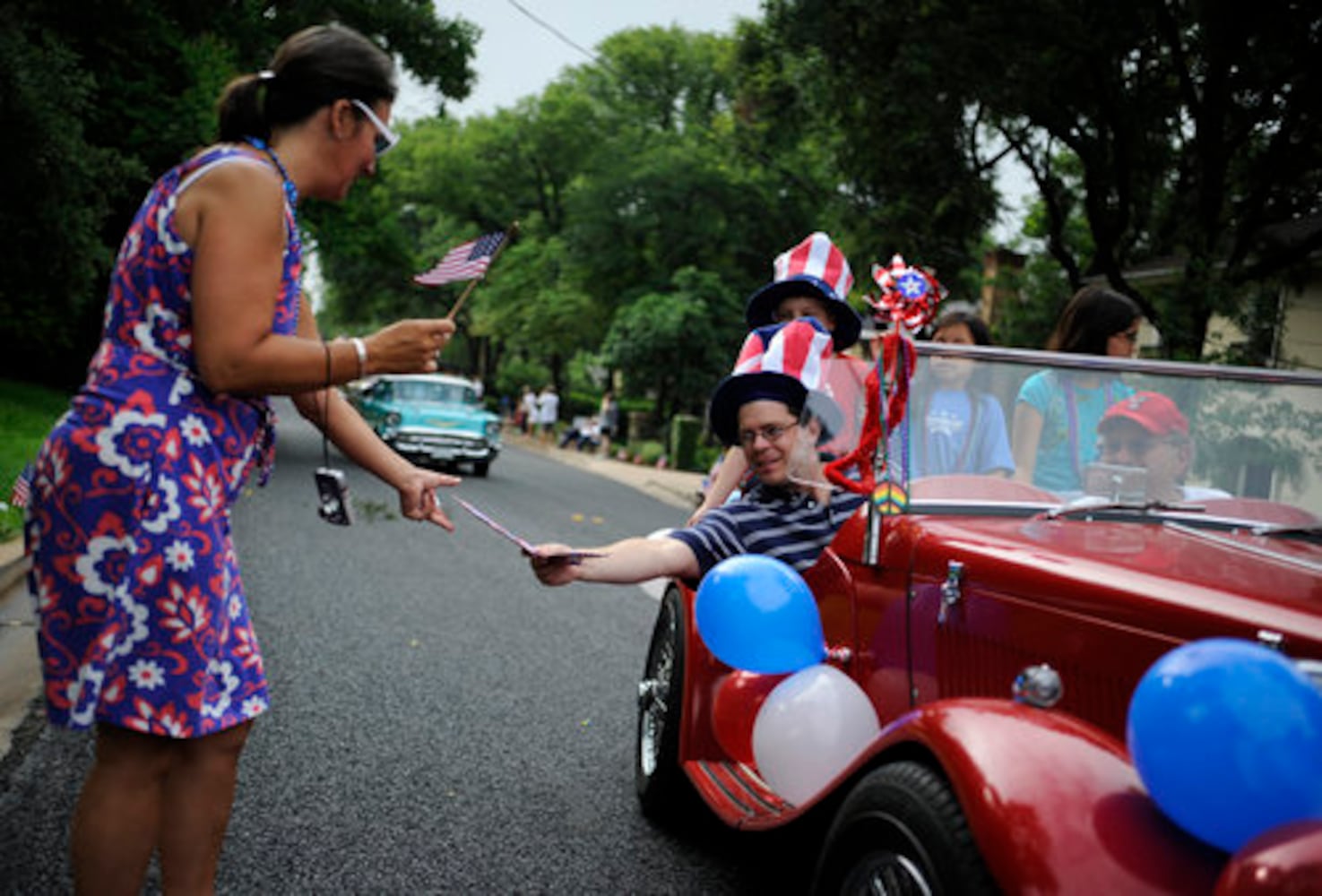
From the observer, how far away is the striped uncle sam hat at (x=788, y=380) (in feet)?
11.0

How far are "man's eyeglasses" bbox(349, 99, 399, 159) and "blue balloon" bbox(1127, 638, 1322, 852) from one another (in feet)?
5.67

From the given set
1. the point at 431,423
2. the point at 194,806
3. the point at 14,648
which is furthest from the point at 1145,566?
the point at 431,423

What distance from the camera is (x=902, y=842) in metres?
2.04

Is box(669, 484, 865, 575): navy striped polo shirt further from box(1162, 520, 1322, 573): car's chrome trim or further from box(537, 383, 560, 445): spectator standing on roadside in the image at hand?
box(537, 383, 560, 445): spectator standing on roadside

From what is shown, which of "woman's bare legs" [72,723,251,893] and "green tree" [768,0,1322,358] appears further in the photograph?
"green tree" [768,0,1322,358]

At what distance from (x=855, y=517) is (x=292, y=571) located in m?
5.90

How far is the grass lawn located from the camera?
23.7ft

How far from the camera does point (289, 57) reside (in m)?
2.19

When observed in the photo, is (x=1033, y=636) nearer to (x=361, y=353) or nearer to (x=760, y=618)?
(x=760, y=618)

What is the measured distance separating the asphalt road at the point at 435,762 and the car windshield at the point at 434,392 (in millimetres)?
11375

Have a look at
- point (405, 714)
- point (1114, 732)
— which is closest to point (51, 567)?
point (1114, 732)

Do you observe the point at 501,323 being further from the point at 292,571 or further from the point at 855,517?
the point at 855,517

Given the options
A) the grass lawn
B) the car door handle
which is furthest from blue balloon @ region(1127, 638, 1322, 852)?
the grass lawn

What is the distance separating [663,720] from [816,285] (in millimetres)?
1793
